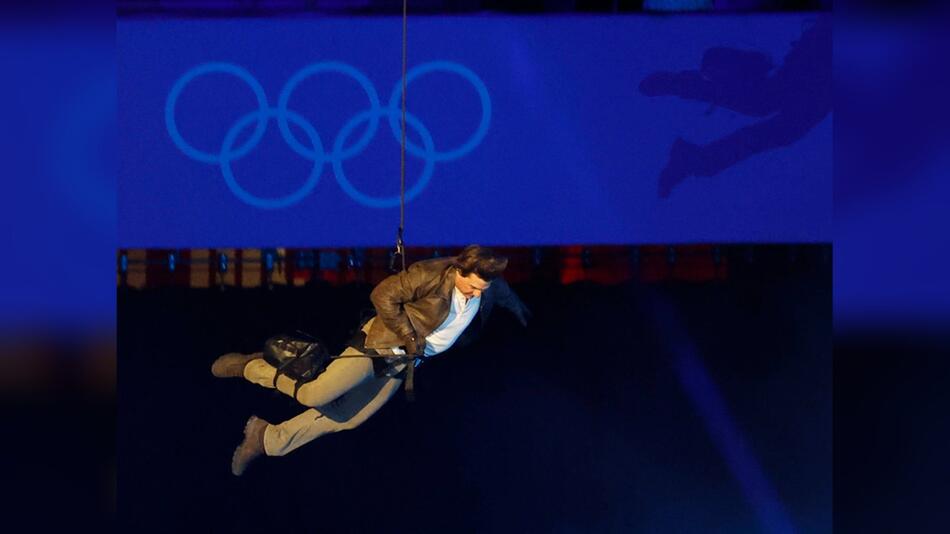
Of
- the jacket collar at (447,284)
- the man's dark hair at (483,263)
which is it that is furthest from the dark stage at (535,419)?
the man's dark hair at (483,263)

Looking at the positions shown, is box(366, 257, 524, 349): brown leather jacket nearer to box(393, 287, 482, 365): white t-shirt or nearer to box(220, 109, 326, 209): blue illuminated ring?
box(393, 287, 482, 365): white t-shirt

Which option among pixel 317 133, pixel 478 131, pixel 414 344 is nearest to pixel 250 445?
pixel 414 344

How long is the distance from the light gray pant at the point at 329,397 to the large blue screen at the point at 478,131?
1214 mm

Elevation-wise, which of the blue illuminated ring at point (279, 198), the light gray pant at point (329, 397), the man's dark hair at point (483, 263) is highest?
the blue illuminated ring at point (279, 198)

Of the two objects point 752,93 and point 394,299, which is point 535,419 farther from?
point 752,93

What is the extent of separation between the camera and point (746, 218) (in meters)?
7.32

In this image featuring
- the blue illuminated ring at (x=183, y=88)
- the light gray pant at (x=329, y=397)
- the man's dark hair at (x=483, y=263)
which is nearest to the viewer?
the man's dark hair at (x=483, y=263)

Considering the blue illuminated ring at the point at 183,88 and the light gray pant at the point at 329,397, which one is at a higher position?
the blue illuminated ring at the point at 183,88

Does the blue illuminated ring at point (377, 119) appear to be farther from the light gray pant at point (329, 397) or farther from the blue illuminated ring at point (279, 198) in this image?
the light gray pant at point (329, 397)

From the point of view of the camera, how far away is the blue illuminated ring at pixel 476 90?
7.27 metres

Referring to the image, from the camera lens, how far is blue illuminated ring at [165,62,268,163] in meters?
7.22

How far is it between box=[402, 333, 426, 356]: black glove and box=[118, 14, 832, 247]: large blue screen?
62.7 inches

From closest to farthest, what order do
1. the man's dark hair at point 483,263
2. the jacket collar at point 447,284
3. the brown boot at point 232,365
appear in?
the man's dark hair at point 483,263
the jacket collar at point 447,284
the brown boot at point 232,365

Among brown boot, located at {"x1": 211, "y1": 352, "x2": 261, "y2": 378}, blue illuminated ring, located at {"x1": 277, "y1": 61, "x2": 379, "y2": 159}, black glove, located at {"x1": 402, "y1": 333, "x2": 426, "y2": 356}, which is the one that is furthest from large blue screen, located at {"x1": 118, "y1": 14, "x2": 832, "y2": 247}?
black glove, located at {"x1": 402, "y1": 333, "x2": 426, "y2": 356}
